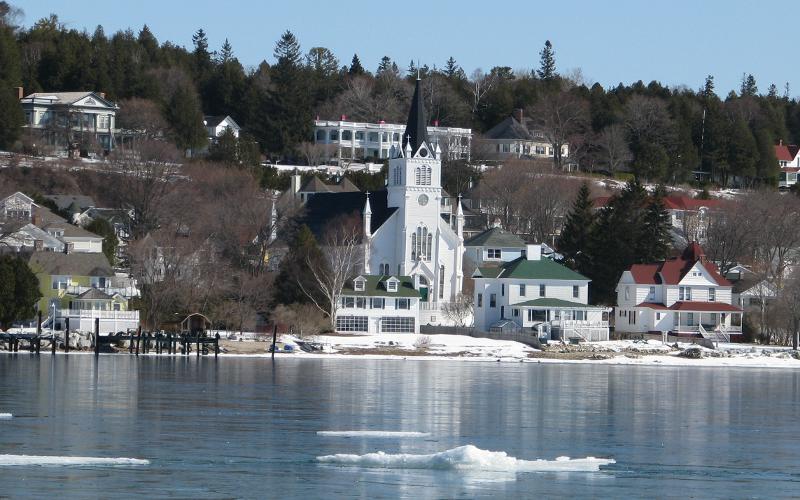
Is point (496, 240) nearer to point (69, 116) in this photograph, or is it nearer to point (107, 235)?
point (107, 235)

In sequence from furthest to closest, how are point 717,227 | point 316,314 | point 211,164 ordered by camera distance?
point 211,164 < point 717,227 < point 316,314

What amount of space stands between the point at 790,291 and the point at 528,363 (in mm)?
18385

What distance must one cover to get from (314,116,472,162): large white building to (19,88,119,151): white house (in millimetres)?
18429

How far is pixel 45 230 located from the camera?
10194 centimetres

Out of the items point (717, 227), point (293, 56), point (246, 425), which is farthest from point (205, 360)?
point (293, 56)

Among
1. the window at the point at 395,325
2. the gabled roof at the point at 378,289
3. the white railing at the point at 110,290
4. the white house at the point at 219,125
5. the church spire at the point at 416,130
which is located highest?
the white house at the point at 219,125

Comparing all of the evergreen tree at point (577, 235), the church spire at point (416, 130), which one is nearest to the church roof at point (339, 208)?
the church spire at point (416, 130)

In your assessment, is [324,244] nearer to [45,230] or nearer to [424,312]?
[424,312]

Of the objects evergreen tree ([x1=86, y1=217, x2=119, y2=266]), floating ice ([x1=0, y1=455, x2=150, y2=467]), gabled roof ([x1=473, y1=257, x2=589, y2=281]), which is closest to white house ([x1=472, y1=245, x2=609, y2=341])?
gabled roof ([x1=473, y1=257, x2=589, y2=281])

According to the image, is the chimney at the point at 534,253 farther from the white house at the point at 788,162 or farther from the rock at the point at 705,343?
the white house at the point at 788,162

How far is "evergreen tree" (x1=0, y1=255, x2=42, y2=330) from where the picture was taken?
79250 mm

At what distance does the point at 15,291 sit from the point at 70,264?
33.7ft

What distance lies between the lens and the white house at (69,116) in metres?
139

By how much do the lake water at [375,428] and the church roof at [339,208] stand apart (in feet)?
99.3
